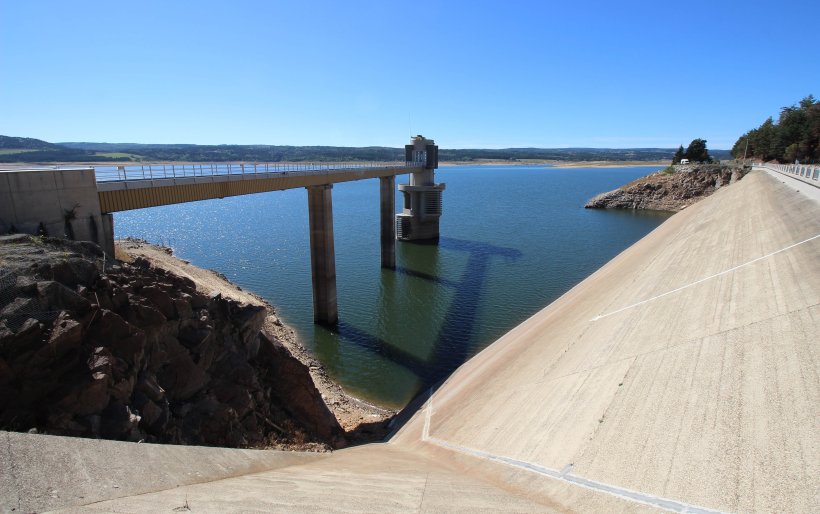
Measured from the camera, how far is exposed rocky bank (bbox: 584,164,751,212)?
75188mm

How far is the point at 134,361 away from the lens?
30.4 ft

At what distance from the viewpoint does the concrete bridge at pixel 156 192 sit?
11234mm

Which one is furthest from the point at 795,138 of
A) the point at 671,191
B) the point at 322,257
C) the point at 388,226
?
the point at 322,257

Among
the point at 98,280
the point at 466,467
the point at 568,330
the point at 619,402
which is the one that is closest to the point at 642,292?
the point at 568,330

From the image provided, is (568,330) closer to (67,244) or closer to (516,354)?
(516,354)

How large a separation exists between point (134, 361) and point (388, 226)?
100ft

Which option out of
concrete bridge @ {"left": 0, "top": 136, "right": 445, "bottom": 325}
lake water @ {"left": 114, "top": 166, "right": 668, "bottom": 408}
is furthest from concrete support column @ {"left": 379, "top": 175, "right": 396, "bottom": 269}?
lake water @ {"left": 114, "top": 166, "right": 668, "bottom": 408}

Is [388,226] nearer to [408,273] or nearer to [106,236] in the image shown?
Answer: [408,273]

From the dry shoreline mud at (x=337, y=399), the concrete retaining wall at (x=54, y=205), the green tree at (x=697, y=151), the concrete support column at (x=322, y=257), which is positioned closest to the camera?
the concrete retaining wall at (x=54, y=205)

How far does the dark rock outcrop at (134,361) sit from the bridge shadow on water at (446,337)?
24.6ft

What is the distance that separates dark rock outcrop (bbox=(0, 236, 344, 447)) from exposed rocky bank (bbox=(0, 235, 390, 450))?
0.02 meters

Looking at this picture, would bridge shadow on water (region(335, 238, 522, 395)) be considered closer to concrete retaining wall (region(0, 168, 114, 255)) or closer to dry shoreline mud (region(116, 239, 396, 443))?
dry shoreline mud (region(116, 239, 396, 443))

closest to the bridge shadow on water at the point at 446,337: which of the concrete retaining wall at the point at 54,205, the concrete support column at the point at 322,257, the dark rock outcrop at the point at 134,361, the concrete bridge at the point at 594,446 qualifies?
Answer: the concrete support column at the point at 322,257

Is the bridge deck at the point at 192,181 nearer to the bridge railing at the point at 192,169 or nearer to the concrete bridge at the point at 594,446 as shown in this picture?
the bridge railing at the point at 192,169
